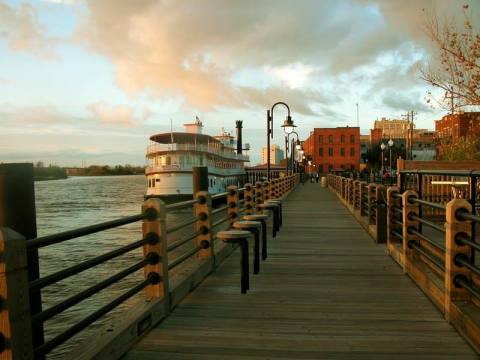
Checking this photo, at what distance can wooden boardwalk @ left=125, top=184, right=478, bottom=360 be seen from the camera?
4090 millimetres

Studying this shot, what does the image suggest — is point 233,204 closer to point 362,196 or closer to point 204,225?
point 204,225

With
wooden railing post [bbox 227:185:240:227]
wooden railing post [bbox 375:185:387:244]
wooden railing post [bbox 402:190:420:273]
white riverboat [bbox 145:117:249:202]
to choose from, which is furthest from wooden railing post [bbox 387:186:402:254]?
white riverboat [bbox 145:117:249:202]

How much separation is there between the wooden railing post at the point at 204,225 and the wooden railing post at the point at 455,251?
148 inches

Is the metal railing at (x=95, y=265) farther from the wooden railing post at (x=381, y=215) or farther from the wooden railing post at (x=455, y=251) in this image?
the wooden railing post at (x=381, y=215)

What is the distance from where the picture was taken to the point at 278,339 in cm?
439

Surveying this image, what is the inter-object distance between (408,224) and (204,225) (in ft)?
10.2

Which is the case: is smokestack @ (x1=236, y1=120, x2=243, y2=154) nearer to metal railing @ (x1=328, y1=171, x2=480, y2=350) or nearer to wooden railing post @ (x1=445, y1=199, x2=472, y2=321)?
metal railing @ (x1=328, y1=171, x2=480, y2=350)

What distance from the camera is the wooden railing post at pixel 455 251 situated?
4.57 metres

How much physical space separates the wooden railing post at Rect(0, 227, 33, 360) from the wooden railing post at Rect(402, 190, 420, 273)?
17.6 feet

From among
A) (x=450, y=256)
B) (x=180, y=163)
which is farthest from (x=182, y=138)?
(x=450, y=256)

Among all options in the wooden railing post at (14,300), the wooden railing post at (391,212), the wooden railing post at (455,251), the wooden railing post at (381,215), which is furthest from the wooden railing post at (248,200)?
the wooden railing post at (14,300)

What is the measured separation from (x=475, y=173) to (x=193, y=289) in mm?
3720

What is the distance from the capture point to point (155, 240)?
5.08m

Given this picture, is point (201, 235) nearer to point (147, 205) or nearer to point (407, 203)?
point (147, 205)
